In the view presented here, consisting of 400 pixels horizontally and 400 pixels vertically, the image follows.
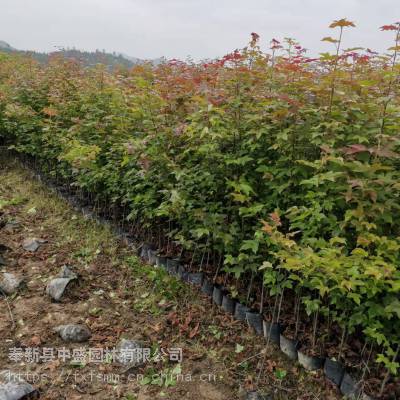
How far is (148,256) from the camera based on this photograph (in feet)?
14.2

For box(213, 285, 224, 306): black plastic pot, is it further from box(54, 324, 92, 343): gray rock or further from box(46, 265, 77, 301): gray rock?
box(46, 265, 77, 301): gray rock

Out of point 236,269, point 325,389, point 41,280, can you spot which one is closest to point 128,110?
point 41,280

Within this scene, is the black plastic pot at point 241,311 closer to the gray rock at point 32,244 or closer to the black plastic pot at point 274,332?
the black plastic pot at point 274,332

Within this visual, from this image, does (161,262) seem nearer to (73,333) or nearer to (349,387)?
(73,333)

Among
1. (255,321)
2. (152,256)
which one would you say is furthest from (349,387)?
(152,256)

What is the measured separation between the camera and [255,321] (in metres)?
3.15

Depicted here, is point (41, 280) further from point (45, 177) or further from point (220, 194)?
point (45, 177)

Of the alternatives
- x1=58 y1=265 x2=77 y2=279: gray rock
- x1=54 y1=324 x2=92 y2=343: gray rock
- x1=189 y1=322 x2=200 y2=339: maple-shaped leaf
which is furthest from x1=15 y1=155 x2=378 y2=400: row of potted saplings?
x1=54 y1=324 x2=92 y2=343: gray rock

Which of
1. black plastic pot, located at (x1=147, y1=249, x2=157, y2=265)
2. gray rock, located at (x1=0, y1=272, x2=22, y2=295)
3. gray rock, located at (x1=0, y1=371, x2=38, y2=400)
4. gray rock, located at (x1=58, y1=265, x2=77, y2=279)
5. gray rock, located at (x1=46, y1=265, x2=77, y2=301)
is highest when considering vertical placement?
black plastic pot, located at (x1=147, y1=249, x2=157, y2=265)

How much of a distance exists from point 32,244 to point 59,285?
1150mm

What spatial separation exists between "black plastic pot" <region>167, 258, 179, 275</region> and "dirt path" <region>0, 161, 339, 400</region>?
0.08 m

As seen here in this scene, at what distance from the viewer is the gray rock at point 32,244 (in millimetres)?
4461

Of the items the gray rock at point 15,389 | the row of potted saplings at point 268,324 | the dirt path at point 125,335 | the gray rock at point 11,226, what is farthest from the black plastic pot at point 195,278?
the gray rock at point 11,226

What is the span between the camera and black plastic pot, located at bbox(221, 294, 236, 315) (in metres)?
3.36
